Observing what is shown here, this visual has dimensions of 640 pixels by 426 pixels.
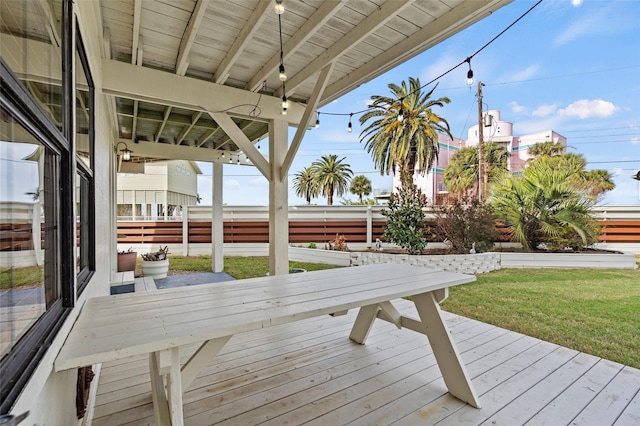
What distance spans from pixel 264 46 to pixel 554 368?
10.8 ft

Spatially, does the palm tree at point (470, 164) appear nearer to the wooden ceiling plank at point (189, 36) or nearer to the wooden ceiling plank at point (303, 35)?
the wooden ceiling plank at point (303, 35)

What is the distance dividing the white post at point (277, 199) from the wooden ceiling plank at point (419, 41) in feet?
2.48

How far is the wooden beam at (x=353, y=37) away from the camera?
2.05 metres

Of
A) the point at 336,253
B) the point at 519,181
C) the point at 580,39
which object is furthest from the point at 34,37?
the point at 580,39

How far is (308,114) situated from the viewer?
3094mm

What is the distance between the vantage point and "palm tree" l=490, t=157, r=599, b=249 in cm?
578

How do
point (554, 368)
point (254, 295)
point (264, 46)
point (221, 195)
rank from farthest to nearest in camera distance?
point (221, 195), point (264, 46), point (554, 368), point (254, 295)

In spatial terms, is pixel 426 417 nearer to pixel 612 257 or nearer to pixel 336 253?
pixel 336 253

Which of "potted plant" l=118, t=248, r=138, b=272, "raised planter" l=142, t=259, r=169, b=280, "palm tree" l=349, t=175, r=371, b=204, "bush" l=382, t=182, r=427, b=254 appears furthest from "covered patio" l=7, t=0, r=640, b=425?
"palm tree" l=349, t=175, r=371, b=204

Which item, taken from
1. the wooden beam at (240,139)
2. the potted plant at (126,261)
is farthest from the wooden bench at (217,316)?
the potted plant at (126,261)

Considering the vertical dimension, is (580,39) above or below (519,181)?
above

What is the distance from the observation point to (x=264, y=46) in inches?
103

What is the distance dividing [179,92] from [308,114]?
1251 mm

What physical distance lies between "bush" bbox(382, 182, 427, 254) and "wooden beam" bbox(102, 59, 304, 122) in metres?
3.38
